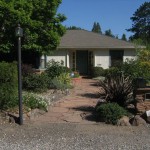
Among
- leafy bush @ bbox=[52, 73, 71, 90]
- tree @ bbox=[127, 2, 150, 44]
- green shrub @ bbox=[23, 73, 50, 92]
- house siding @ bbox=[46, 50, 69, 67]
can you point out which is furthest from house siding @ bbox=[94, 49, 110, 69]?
tree @ bbox=[127, 2, 150, 44]

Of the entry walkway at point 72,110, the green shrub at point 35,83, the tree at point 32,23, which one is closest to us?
the entry walkway at point 72,110

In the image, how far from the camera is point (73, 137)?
8.25m

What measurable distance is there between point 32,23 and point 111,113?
905cm

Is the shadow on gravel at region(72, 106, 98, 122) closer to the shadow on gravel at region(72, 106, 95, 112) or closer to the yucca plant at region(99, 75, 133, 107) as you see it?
the shadow on gravel at region(72, 106, 95, 112)

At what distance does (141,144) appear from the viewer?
766cm

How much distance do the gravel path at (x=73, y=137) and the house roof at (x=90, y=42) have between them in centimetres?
1766

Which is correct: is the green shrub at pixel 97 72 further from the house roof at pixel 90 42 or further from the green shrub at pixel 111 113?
the green shrub at pixel 111 113

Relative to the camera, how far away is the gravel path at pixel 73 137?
7502 millimetres

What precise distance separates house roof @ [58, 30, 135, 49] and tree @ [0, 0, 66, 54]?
7767mm

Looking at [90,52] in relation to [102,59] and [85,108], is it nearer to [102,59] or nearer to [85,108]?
[102,59]

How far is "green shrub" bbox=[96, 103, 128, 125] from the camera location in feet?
31.1

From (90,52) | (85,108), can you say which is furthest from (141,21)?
(85,108)

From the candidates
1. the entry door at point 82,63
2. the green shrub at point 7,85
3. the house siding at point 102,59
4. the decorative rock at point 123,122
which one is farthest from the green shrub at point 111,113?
the entry door at point 82,63

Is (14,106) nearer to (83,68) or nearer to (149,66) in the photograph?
(149,66)
